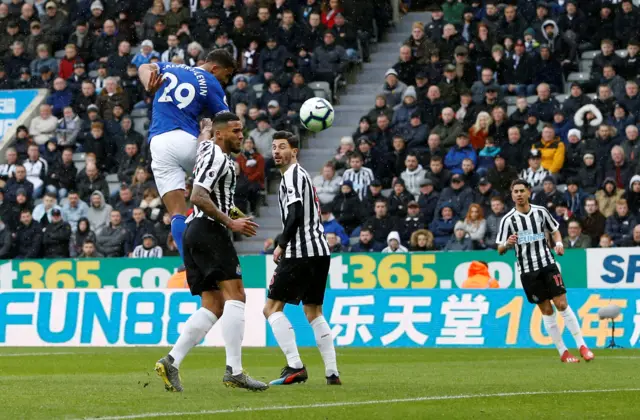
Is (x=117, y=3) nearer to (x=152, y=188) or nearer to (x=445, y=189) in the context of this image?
(x=152, y=188)

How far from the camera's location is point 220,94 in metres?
11.3

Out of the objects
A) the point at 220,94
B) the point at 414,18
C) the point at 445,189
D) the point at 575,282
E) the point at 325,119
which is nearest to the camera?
the point at 220,94

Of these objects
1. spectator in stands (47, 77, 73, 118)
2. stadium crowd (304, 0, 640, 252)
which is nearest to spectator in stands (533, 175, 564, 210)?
stadium crowd (304, 0, 640, 252)

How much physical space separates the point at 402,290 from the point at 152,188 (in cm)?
750

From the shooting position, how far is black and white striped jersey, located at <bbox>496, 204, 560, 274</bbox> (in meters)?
14.5

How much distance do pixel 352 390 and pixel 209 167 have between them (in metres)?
1.96

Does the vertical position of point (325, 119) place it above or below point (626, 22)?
below

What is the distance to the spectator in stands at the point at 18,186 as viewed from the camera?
2512 centimetres

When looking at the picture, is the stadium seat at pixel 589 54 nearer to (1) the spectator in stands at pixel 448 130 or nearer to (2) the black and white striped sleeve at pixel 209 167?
(1) the spectator in stands at pixel 448 130

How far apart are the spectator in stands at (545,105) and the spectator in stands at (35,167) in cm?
1006

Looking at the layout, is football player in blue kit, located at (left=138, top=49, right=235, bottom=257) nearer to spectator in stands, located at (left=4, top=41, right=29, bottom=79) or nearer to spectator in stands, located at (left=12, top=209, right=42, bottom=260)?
spectator in stands, located at (left=12, top=209, right=42, bottom=260)

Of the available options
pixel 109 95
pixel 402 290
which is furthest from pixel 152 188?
pixel 402 290

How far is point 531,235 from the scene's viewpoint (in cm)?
1450

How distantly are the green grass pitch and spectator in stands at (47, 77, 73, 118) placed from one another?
13.1 meters
